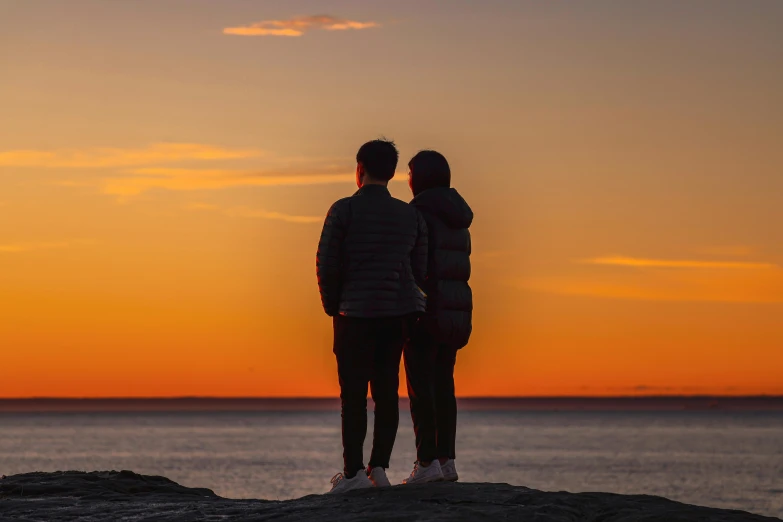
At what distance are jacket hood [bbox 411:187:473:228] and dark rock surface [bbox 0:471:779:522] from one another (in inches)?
89.7

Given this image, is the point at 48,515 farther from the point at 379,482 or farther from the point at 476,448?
the point at 476,448

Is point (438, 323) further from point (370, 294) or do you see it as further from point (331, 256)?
point (331, 256)

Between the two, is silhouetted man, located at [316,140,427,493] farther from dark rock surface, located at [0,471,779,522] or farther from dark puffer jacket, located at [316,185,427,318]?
dark rock surface, located at [0,471,779,522]

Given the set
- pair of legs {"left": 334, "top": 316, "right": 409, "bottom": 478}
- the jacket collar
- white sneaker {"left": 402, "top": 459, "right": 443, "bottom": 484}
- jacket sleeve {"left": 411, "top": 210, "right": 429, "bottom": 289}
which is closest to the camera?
pair of legs {"left": 334, "top": 316, "right": 409, "bottom": 478}

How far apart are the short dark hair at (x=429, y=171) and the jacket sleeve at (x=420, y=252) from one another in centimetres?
69

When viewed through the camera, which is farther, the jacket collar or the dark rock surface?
the jacket collar

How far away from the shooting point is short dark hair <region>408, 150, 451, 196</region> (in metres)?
10.5

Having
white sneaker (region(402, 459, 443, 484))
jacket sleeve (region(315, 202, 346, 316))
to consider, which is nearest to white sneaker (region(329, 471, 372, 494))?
white sneaker (region(402, 459, 443, 484))

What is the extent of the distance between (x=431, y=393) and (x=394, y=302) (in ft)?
3.64

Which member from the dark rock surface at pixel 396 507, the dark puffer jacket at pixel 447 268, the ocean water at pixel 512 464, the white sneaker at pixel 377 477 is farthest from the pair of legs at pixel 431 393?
the ocean water at pixel 512 464

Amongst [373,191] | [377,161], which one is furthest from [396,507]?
[377,161]

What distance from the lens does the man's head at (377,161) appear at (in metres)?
9.80

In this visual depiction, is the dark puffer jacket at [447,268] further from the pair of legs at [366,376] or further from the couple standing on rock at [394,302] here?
the pair of legs at [366,376]

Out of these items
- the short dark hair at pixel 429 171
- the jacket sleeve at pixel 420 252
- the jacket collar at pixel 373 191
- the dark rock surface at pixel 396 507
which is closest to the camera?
the dark rock surface at pixel 396 507
